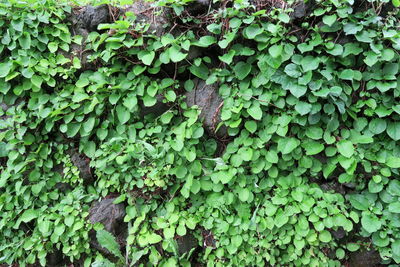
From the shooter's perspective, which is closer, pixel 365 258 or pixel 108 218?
pixel 365 258

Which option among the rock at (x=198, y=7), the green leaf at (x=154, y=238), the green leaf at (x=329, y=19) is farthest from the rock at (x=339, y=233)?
the rock at (x=198, y=7)

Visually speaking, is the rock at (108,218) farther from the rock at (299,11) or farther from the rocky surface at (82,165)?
the rock at (299,11)

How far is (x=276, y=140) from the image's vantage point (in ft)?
8.27

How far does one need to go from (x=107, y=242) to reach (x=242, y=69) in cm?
206

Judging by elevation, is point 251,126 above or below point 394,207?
above

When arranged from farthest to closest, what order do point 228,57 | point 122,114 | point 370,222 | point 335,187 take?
point 122,114, point 335,187, point 228,57, point 370,222

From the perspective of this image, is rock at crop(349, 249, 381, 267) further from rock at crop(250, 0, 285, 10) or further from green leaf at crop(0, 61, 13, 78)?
green leaf at crop(0, 61, 13, 78)

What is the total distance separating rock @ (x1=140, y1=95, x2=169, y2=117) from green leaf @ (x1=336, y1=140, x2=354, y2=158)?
64.7 inches

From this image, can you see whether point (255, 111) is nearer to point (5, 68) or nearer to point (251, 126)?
point (251, 126)

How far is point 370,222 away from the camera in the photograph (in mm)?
2344

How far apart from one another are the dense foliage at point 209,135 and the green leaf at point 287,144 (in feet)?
0.07

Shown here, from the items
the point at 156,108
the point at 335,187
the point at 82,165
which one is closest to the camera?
the point at 335,187

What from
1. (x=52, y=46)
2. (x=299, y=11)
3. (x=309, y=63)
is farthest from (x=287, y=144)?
(x=52, y=46)

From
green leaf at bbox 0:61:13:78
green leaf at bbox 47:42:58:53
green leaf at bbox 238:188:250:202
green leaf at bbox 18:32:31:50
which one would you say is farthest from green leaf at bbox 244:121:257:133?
green leaf at bbox 0:61:13:78
